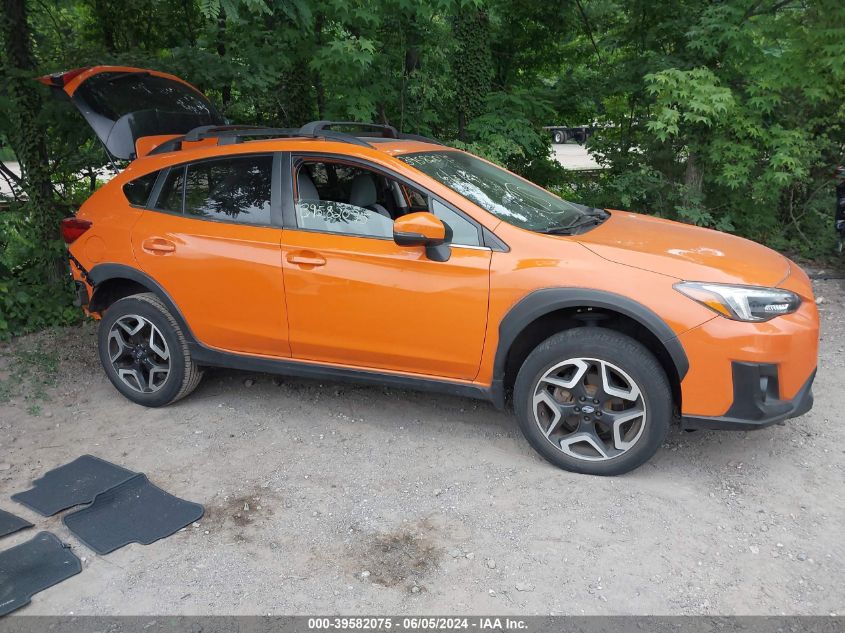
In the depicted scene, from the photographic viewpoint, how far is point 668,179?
27.5 feet

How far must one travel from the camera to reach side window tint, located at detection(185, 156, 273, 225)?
4.30 metres

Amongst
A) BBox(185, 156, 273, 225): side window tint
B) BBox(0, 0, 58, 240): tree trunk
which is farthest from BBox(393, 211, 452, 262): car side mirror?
BBox(0, 0, 58, 240): tree trunk

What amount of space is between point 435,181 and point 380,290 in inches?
27.5

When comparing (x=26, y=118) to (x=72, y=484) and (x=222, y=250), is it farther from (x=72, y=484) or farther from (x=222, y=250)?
(x=72, y=484)

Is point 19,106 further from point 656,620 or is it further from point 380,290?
point 656,620

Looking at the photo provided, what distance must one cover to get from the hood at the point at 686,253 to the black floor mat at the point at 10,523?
3.21 meters

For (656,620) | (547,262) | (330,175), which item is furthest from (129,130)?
(656,620)

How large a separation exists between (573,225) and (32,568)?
3325 mm

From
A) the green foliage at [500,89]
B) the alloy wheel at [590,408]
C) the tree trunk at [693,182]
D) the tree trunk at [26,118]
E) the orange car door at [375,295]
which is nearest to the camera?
the alloy wheel at [590,408]

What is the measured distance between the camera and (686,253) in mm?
3678

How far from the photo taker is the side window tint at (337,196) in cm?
412

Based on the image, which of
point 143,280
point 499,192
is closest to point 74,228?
point 143,280

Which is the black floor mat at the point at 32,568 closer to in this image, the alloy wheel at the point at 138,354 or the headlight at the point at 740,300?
the alloy wheel at the point at 138,354

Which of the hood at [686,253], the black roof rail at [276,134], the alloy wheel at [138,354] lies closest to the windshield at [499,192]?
the hood at [686,253]
